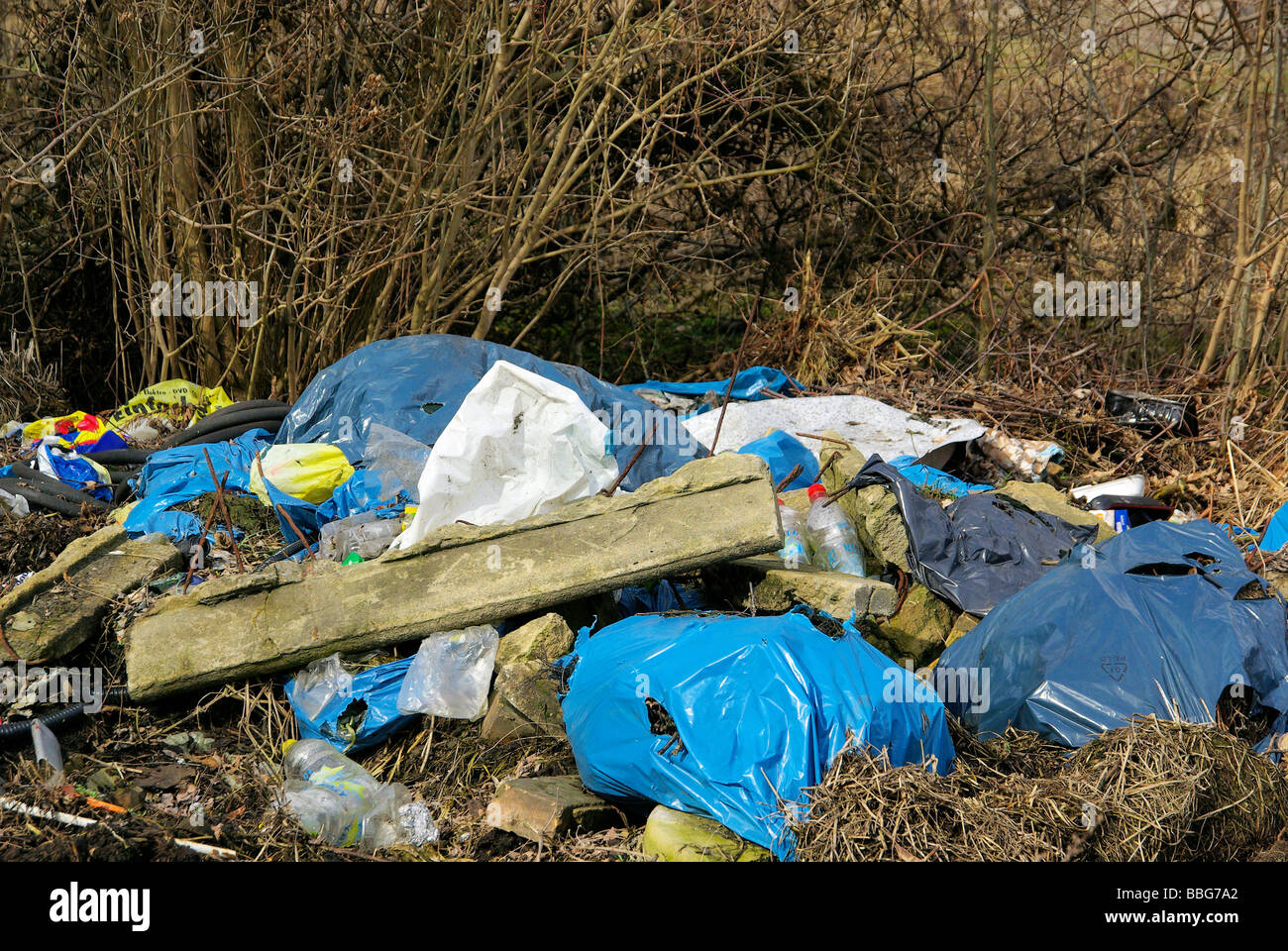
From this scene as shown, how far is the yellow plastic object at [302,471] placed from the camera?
4.48 m

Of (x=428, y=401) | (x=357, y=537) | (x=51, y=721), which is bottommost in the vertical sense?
(x=51, y=721)

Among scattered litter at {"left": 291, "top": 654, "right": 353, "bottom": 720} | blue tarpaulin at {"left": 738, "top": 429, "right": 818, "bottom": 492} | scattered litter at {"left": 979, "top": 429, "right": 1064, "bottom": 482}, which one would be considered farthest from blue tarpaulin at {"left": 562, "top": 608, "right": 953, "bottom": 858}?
scattered litter at {"left": 979, "top": 429, "right": 1064, "bottom": 482}

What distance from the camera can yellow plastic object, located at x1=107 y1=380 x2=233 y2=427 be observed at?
6152 mm

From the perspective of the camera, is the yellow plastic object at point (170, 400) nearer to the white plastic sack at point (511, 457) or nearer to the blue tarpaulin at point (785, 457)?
the white plastic sack at point (511, 457)

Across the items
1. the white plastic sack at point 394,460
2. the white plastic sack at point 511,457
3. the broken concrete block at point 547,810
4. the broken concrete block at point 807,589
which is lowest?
the broken concrete block at point 547,810

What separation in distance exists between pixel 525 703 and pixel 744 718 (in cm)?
95

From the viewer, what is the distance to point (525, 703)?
132 inches

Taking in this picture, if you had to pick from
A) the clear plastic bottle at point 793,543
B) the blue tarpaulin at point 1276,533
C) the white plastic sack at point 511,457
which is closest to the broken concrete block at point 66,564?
the white plastic sack at point 511,457

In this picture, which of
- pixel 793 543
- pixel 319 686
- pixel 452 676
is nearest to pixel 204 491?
pixel 319 686

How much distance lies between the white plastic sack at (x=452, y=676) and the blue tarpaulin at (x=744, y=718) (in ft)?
1.82

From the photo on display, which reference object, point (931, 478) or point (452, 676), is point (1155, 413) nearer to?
point (931, 478)

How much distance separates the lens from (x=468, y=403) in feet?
13.8

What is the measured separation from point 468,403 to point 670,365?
14.2ft

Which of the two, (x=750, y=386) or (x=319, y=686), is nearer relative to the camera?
(x=319, y=686)
